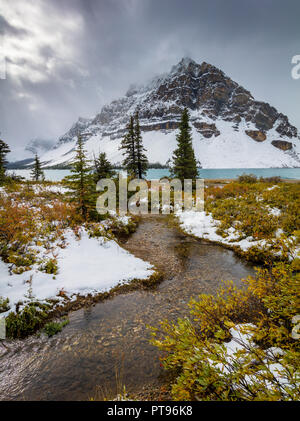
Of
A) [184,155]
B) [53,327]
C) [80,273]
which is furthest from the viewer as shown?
[184,155]

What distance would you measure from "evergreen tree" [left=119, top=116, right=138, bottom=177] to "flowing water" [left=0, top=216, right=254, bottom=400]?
21589 millimetres

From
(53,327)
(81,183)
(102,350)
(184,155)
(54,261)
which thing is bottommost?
(102,350)

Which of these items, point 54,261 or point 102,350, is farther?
point 54,261

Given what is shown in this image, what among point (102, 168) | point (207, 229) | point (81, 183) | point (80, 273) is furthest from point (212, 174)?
point (80, 273)

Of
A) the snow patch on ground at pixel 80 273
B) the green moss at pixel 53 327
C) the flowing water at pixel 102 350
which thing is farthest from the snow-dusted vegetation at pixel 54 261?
the flowing water at pixel 102 350

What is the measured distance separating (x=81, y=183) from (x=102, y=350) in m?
8.70

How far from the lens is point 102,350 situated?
4.46m

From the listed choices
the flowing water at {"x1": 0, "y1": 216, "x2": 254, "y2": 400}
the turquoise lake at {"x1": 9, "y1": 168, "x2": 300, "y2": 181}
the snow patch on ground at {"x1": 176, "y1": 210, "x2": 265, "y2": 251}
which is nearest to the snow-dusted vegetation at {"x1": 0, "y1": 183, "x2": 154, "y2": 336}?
the flowing water at {"x1": 0, "y1": 216, "x2": 254, "y2": 400}

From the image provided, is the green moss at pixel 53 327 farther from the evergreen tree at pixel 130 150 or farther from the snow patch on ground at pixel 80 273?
the evergreen tree at pixel 130 150

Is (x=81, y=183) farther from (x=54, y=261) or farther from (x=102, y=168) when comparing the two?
(x=102, y=168)

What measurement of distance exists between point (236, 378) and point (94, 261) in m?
6.68

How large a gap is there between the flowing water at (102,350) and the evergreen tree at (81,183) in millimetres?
6624

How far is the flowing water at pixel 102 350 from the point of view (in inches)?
145
